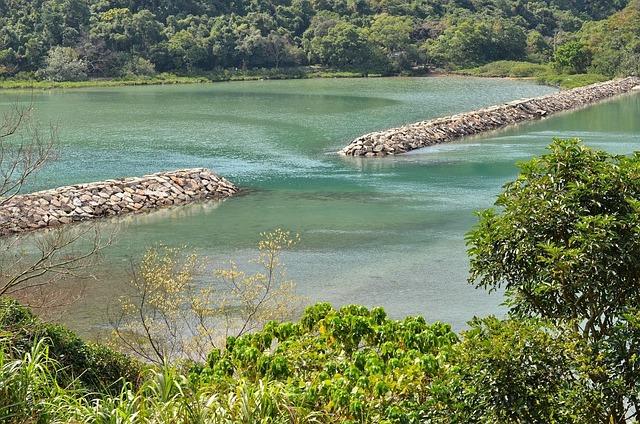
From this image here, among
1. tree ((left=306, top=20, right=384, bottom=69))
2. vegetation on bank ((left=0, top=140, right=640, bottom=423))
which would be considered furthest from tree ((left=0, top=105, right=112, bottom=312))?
tree ((left=306, top=20, right=384, bottom=69))

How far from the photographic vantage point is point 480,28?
11775cm

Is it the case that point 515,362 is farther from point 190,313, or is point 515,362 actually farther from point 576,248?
point 190,313

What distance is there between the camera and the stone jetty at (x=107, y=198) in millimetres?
26172

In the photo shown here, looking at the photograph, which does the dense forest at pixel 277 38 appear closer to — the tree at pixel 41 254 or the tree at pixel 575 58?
the tree at pixel 575 58

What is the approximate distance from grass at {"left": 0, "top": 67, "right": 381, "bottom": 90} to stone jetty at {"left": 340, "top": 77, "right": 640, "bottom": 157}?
4513cm

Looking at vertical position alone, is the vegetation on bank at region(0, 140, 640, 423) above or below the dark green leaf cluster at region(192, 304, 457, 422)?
above

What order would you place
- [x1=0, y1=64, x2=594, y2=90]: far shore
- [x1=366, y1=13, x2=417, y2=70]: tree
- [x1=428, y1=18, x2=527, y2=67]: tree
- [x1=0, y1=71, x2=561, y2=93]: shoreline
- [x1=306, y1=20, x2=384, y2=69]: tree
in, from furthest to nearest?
[x1=428, y1=18, x2=527, y2=67]: tree
[x1=366, y1=13, x2=417, y2=70]: tree
[x1=306, y1=20, x2=384, y2=69]: tree
[x1=0, y1=71, x2=561, y2=93]: shoreline
[x1=0, y1=64, x2=594, y2=90]: far shore

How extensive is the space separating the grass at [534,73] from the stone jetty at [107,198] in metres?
57.8

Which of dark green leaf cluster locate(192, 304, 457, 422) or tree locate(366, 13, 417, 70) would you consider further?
tree locate(366, 13, 417, 70)

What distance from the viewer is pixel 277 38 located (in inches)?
4473

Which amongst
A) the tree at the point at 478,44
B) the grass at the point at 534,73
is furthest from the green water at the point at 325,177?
the tree at the point at 478,44

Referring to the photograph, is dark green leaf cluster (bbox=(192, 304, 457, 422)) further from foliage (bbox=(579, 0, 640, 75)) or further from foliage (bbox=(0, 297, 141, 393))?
foliage (bbox=(579, 0, 640, 75))

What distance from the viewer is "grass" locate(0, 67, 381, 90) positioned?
92812mm

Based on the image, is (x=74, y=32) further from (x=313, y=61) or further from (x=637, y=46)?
(x=637, y=46)
